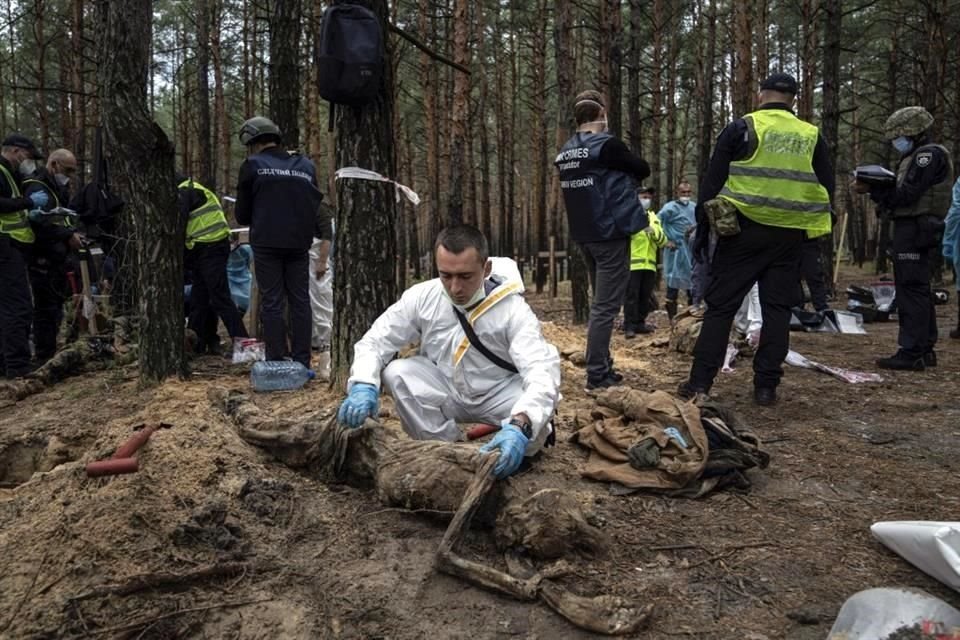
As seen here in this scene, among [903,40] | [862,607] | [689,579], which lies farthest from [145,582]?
[903,40]

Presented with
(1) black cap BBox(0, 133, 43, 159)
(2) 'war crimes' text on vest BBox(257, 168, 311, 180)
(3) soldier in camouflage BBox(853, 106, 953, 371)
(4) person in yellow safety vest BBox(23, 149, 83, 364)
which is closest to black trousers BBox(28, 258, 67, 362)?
(4) person in yellow safety vest BBox(23, 149, 83, 364)

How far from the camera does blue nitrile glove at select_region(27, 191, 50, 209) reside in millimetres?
6074

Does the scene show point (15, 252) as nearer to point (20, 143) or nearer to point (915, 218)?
point (20, 143)

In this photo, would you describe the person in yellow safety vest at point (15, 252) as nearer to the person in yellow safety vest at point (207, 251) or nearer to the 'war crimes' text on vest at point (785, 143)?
the person in yellow safety vest at point (207, 251)

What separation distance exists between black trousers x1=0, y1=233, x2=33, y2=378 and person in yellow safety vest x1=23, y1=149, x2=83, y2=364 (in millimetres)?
298

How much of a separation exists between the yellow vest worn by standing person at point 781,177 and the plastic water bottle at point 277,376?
11.1ft

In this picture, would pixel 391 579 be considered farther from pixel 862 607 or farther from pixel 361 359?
pixel 862 607

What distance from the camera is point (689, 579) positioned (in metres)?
2.41

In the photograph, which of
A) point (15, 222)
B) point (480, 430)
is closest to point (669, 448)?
point (480, 430)

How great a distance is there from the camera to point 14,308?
19.4 feet

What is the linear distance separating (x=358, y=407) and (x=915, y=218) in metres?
5.29

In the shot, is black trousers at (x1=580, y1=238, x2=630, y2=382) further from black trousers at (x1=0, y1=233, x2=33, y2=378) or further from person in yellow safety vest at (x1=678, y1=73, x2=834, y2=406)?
black trousers at (x1=0, y1=233, x2=33, y2=378)

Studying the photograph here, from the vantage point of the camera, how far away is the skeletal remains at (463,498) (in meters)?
2.20

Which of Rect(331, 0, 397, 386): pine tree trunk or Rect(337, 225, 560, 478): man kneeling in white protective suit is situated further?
Rect(331, 0, 397, 386): pine tree trunk
